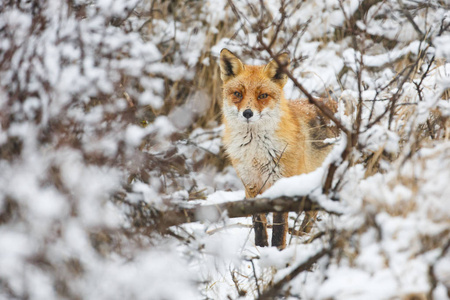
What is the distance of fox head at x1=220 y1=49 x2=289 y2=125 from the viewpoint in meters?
4.06

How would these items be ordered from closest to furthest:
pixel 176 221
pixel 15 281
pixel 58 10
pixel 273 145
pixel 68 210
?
pixel 15 281
pixel 68 210
pixel 176 221
pixel 58 10
pixel 273 145

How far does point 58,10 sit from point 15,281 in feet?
6.61

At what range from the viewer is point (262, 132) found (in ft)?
13.7

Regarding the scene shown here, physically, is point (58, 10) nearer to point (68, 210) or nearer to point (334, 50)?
point (68, 210)

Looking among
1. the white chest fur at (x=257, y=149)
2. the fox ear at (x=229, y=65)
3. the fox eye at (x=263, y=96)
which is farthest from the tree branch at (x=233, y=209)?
the fox ear at (x=229, y=65)

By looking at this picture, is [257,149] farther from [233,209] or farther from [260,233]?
[233,209]

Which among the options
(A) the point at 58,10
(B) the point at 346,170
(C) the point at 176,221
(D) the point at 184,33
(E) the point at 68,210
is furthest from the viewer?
(D) the point at 184,33

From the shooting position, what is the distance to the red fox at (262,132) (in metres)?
4.07

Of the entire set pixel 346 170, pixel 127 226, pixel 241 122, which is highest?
pixel 241 122

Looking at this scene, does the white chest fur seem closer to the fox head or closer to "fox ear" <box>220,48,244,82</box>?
the fox head

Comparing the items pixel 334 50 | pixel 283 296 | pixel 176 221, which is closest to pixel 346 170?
pixel 283 296

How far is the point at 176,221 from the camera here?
2629mm

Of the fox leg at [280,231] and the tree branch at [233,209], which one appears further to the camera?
the fox leg at [280,231]

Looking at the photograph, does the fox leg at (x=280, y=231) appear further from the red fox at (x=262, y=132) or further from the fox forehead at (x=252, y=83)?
the fox forehead at (x=252, y=83)
